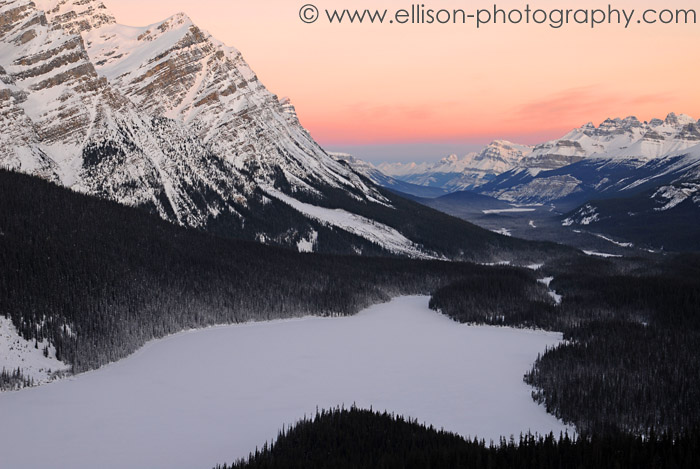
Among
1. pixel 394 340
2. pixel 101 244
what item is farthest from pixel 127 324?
pixel 394 340

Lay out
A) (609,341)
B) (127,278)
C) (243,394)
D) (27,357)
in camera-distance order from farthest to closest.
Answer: (127,278) < (609,341) < (27,357) < (243,394)

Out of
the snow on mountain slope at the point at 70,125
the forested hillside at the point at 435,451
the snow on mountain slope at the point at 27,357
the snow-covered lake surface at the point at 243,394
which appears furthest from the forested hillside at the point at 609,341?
the snow on mountain slope at the point at 70,125

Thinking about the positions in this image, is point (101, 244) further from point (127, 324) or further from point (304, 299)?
point (304, 299)

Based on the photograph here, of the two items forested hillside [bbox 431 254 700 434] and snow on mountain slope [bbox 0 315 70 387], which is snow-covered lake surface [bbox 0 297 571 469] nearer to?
snow on mountain slope [bbox 0 315 70 387]

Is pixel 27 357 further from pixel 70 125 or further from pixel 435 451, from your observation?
pixel 70 125

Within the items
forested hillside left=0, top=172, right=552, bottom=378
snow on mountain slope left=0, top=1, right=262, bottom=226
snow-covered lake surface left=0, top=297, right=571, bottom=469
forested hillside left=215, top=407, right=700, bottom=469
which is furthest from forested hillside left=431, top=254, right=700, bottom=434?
snow on mountain slope left=0, top=1, right=262, bottom=226

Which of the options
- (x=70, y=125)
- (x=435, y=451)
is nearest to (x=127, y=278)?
(x=435, y=451)
